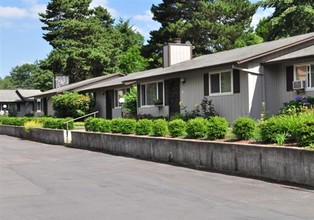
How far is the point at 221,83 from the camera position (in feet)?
65.2

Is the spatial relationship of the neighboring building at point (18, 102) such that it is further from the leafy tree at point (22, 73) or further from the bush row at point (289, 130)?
the leafy tree at point (22, 73)

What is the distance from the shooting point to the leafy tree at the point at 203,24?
1811 inches

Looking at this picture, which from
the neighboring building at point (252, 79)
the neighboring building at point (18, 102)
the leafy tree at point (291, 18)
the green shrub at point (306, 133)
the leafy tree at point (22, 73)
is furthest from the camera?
the leafy tree at point (22, 73)

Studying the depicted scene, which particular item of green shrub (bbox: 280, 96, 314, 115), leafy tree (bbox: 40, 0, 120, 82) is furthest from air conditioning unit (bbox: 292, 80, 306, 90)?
leafy tree (bbox: 40, 0, 120, 82)

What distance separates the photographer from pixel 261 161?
10.6 m

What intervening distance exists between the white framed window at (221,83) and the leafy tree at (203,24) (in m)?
25.8

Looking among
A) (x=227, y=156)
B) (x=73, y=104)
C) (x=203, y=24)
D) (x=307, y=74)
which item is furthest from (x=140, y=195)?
(x=203, y=24)

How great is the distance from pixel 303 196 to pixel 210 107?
12053 millimetres

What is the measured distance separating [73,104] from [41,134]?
767cm

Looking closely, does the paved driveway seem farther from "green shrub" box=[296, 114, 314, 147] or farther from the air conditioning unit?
the air conditioning unit

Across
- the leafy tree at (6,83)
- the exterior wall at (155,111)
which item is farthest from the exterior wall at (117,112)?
the leafy tree at (6,83)

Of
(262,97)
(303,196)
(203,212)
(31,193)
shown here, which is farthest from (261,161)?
(262,97)

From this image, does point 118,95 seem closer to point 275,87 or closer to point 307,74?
point 275,87

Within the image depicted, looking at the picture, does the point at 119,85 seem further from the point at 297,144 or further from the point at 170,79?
the point at 297,144
